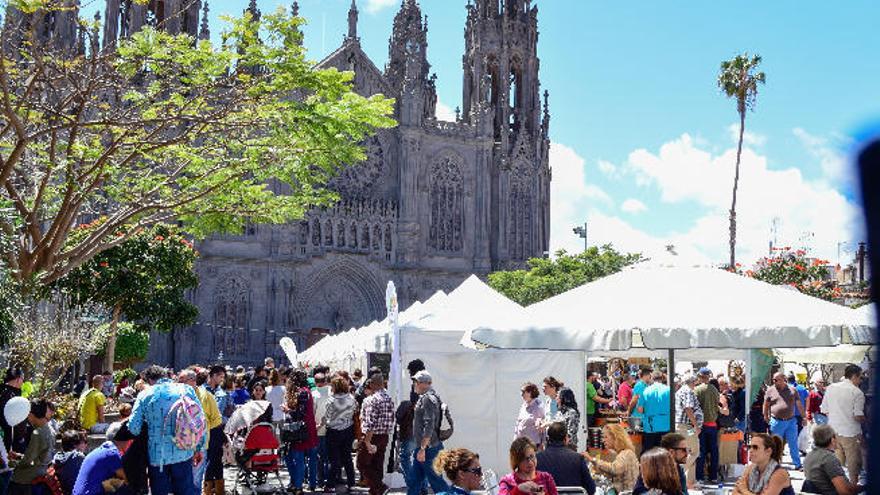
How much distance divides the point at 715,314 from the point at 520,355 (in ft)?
18.7

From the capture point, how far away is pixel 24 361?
58.7ft

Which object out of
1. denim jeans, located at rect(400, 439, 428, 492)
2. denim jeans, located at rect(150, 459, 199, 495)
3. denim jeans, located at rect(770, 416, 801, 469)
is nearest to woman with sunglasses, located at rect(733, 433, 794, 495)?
denim jeans, located at rect(400, 439, 428, 492)

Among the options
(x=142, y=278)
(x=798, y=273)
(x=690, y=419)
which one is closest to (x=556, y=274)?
(x=798, y=273)

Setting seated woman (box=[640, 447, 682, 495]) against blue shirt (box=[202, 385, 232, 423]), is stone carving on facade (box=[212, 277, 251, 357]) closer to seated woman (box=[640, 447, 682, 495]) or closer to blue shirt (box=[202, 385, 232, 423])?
blue shirt (box=[202, 385, 232, 423])

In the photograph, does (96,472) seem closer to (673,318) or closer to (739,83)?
(673,318)

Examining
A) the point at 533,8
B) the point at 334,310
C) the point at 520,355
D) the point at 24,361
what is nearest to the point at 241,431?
the point at 520,355

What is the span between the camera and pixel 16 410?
28.9 feet

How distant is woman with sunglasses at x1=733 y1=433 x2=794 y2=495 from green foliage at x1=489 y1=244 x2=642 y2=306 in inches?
1373

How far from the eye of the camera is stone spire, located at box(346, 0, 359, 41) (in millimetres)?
45469

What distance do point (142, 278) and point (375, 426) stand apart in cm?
1706

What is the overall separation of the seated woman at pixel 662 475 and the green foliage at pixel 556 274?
35.8 metres

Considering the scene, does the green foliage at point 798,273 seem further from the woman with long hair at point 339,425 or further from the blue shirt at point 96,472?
the blue shirt at point 96,472

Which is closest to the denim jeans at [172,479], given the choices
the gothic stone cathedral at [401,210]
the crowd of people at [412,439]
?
the crowd of people at [412,439]

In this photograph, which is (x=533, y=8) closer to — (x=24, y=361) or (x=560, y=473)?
(x=24, y=361)
